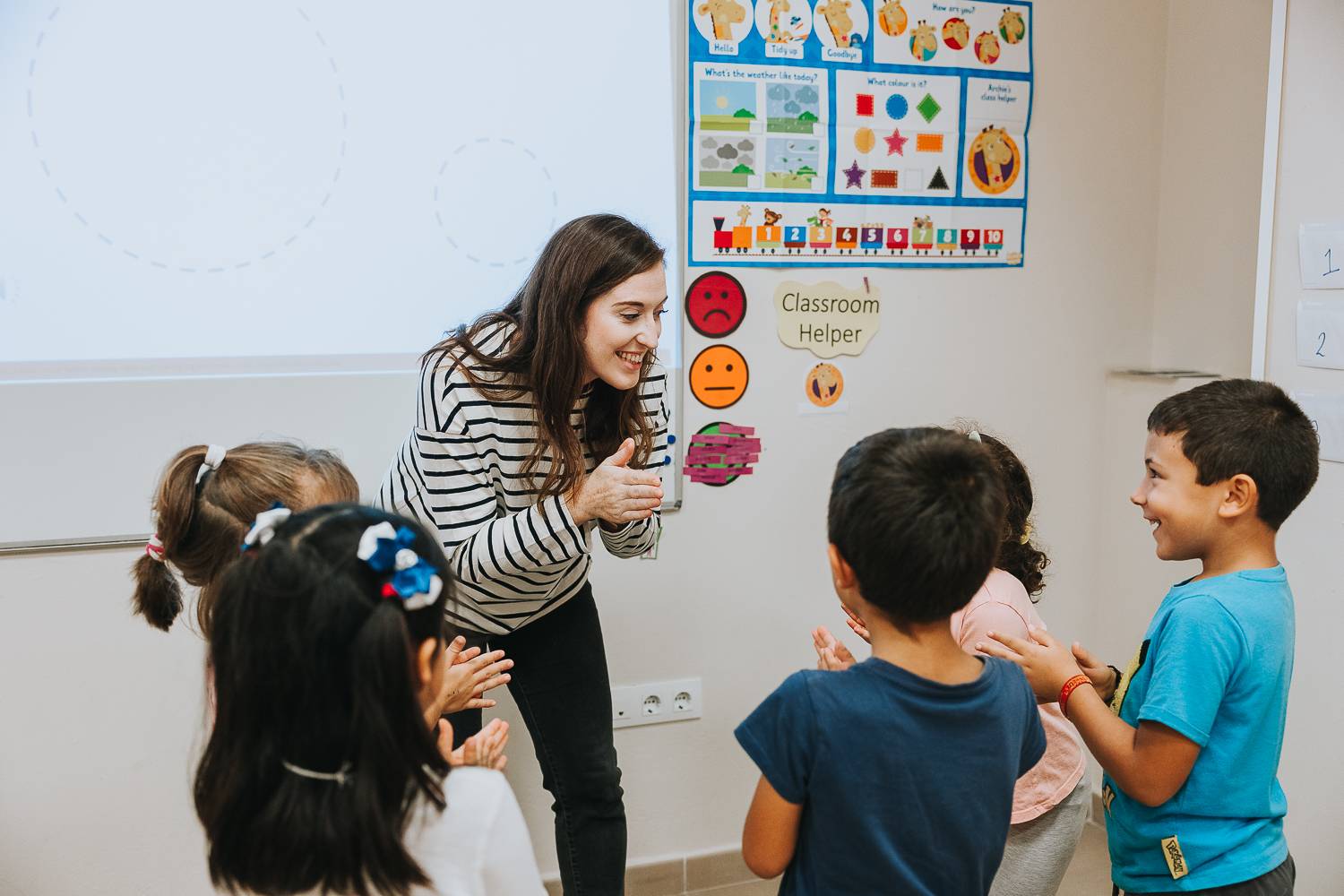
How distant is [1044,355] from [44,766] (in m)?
2.25

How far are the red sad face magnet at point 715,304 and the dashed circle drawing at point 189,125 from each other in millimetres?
725

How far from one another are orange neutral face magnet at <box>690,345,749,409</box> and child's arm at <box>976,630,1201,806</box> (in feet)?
3.24

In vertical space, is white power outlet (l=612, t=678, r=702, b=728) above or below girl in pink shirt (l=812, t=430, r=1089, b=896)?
below

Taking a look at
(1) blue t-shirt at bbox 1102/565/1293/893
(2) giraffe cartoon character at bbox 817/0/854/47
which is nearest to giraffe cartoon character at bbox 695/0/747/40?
(2) giraffe cartoon character at bbox 817/0/854/47

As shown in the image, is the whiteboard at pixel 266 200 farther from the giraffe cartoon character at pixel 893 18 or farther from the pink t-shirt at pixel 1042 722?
the pink t-shirt at pixel 1042 722

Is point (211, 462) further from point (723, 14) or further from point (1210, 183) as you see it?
point (1210, 183)

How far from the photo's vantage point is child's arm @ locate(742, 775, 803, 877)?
105 centimetres

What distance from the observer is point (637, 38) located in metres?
2.01

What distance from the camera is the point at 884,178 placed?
2217mm

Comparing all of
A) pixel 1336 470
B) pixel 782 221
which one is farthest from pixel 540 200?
pixel 1336 470

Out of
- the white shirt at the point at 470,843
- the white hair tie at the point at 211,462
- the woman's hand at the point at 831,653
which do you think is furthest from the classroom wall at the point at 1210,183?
the white hair tie at the point at 211,462

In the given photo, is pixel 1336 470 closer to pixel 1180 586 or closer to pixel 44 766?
pixel 1180 586

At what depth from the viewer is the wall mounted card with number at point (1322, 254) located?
1.83m

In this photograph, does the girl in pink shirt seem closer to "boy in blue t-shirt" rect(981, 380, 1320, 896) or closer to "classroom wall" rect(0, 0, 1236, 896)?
"boy in blue t-shirt" rect(981, 380, 1320, 896)
